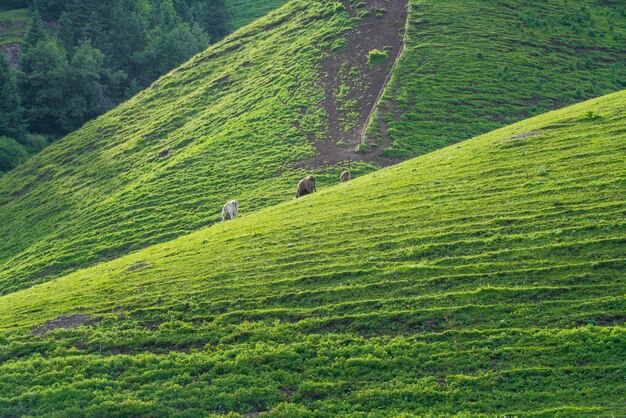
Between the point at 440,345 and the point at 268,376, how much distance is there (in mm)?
5727

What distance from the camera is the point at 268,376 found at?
23328 millimetres

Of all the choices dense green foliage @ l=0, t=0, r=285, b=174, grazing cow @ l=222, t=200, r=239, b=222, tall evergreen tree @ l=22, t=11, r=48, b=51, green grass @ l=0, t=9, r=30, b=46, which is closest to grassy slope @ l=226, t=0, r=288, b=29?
dense green foliage @ l=0, t=0, r=285, b=174

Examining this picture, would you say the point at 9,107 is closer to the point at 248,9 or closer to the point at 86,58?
the point at 86,58

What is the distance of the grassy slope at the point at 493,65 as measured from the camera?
5922 cm

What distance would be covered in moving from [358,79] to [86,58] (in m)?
47.8

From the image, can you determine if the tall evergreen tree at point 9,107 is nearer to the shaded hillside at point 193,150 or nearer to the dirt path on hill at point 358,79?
the shaded hillside at point 193,150

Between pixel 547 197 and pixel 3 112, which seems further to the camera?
pixel 3 112

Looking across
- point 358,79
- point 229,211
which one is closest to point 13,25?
point 358,79

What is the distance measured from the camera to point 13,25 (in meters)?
124

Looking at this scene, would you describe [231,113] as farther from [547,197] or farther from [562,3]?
[547,197]

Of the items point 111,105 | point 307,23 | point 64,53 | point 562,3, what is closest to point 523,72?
point 562,3

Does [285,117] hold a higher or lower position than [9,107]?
lower

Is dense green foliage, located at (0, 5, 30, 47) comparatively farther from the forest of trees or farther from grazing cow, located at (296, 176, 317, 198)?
grazing cow, located at (296, 176, 317, 198)

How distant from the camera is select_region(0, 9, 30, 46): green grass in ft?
382
